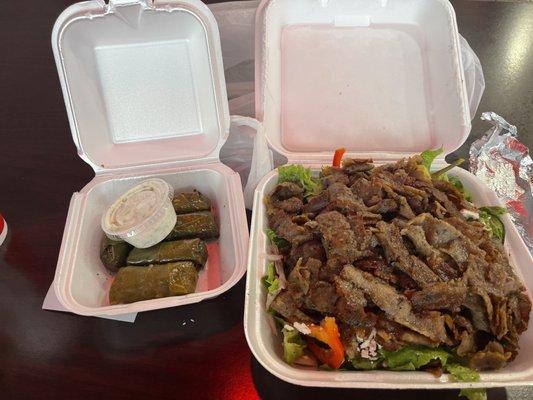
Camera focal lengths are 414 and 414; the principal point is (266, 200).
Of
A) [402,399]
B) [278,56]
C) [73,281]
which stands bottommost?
[402,399]

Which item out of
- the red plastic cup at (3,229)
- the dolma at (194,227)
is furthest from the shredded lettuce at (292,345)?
the red plastic cup at (3,229)

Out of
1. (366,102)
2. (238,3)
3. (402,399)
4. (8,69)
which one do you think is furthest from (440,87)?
(8,69)

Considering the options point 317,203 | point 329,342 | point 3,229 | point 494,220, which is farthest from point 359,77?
point 3,229

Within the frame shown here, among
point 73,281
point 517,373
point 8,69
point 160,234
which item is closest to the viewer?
point 517,373

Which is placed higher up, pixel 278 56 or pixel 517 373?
pixel 278 56

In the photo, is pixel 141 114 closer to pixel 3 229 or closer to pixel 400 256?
pixel 3 229

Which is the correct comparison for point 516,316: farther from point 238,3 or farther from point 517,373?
point 238,3

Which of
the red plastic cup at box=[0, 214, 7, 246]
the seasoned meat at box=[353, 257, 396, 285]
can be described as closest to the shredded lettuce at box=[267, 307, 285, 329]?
the seasoned meat at box=[353, 257, 396, 285]

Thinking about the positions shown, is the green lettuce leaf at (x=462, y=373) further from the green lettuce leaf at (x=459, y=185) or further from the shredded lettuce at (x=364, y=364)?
the green lettuce leaf at (x=459, y=185)
